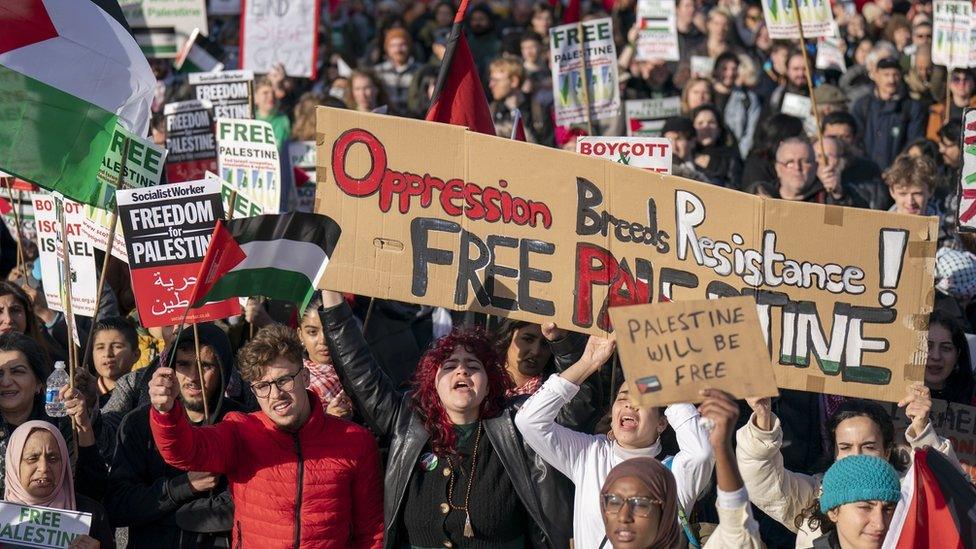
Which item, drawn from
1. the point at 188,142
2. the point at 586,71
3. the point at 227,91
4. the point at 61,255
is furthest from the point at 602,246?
the point at 586,71

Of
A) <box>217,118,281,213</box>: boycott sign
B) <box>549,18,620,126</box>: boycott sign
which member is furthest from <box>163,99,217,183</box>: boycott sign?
<box>549,18,620,126</box>: boycott sign

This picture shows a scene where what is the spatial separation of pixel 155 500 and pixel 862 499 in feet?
9.47

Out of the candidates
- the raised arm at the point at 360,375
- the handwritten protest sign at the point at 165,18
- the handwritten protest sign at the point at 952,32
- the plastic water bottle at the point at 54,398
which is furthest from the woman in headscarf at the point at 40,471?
the handwritten protest sign at the point at 952,32

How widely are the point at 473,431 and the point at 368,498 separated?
0.50 meters

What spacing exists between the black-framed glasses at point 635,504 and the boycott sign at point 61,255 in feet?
13.3

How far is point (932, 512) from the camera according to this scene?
498 cm

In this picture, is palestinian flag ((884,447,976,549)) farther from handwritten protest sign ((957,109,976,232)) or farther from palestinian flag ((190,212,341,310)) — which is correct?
palestinian flag ((190,212,341,310))

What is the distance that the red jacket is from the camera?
5.96 meters

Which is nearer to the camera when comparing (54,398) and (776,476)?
(776,476)

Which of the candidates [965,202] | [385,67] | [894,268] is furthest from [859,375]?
[385,67]

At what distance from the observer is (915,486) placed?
5.00 meters

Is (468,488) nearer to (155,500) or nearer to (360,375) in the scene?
(360,375)

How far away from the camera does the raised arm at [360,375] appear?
6.19 m

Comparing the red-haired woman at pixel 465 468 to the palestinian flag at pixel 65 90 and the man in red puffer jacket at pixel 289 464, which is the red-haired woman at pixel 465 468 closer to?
the man in red puffer jacket at pixel 289 464
